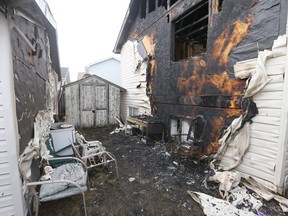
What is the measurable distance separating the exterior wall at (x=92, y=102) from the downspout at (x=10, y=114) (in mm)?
6898

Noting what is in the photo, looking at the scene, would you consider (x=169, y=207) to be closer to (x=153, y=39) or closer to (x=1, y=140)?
(x=1, y=140)

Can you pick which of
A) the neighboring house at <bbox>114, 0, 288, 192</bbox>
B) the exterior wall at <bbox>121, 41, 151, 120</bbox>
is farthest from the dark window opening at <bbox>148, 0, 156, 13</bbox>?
the exterior wall at <bbox>121, 41, 151, 120</bbox>

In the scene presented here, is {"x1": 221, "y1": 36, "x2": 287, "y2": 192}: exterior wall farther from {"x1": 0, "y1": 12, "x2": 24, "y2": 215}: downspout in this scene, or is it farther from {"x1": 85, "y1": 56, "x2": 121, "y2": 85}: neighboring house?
{"x1": 85, "y1": 56, "x2": 121, "y2": 85}: neighboring house

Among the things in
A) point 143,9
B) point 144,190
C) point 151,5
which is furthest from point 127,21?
point 144,190

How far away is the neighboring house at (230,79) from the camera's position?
8.82 feet

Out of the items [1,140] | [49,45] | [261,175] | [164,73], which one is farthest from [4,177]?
[164,73]

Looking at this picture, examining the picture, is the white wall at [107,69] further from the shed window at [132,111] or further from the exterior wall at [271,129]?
the exterior wall at [271,129]

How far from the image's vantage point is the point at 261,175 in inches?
116

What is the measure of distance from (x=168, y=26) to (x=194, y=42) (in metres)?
2.09

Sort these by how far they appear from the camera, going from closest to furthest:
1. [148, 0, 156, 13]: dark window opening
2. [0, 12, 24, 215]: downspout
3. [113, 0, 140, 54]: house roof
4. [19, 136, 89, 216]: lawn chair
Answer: [0, 12, 24, 215]: downspout → [19, 136, 89, 216]: lawn chair → [148, 0, 156, 13]: dark window opening → [113, 0, 140, 54]: house roof

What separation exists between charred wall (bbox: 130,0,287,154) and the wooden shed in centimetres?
404

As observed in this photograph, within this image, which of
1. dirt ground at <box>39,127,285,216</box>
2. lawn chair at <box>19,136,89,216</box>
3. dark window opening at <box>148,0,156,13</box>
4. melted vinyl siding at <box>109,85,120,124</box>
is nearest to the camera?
lawn chair at <box>19,136,89,216</box>

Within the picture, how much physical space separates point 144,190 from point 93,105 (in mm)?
6750

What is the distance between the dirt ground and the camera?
2.54 metres
